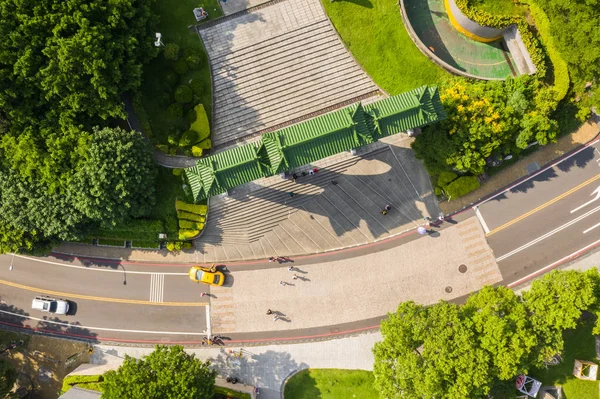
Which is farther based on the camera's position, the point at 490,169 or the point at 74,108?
the point at 490,169

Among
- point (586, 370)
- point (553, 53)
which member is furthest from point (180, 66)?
point (586, 370)

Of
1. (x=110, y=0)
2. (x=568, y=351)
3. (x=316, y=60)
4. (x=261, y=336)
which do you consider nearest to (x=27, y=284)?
(x=261, y=336)

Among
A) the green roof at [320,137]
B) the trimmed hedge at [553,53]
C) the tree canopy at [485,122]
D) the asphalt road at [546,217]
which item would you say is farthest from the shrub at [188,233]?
the trimmed hedge at [553,53]

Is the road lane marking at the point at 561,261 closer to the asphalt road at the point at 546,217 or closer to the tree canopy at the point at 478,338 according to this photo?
the asphalt road at the point at 546,217

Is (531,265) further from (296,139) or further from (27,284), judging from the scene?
(27,284)

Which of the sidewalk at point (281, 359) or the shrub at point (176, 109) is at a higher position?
the shrub at point (176, 109)

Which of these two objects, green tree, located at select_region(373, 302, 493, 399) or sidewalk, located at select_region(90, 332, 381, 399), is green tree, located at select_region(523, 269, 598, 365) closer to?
green tree, located at select_region(373, 302, 493, 399)
